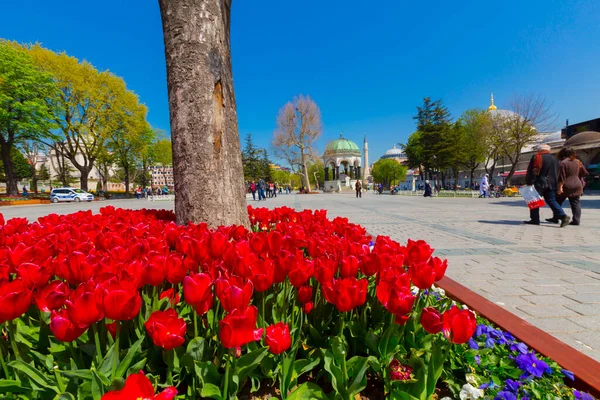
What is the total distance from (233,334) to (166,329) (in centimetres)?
22

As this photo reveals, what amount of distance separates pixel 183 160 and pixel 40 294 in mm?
2071

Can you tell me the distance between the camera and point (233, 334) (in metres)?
0.89

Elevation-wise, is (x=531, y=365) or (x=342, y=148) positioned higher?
(x=342, y=148)

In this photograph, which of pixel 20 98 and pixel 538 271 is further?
pixel 20 98

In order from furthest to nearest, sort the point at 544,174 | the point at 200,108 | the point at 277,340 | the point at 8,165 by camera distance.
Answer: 1. the point at 8,165
2. the point at 544,174
3. the point at 200,108
4. the point at 277,340

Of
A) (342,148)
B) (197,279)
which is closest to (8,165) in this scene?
(197,279)

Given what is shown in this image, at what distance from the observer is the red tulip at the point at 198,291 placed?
3.42 ft

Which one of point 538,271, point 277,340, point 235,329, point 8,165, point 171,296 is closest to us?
point 235,329

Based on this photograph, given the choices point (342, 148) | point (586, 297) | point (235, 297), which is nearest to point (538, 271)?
point (586, 297)

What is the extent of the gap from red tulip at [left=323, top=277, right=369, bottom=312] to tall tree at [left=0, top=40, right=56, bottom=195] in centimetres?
3282

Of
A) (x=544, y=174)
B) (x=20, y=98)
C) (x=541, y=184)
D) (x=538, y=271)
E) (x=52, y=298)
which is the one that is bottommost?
(x=538, y=271)

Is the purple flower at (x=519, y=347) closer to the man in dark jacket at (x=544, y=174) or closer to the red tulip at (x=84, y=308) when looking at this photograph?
the red tulip at (x=84, y=308)

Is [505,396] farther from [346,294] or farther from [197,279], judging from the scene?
[197,279]

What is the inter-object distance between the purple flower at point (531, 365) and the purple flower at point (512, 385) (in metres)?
0.09
